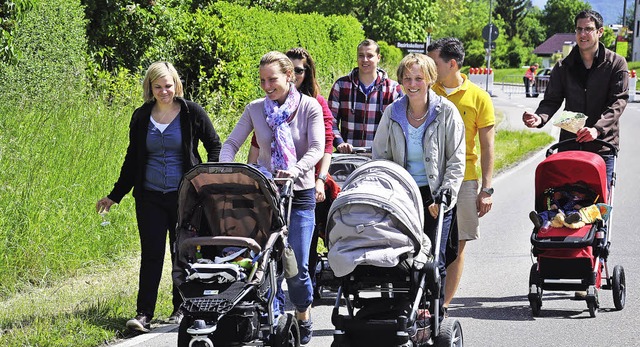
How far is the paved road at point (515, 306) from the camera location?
773 centimetres

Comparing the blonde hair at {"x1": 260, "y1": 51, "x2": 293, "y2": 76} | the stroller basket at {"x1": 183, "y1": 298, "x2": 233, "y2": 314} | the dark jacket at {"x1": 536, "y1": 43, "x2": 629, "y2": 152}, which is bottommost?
the stroller basket at {"x1": 183, "y1": 298, "x2": 233, "y2": 314}

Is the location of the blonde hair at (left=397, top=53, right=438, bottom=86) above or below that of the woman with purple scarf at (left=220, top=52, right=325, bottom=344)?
above

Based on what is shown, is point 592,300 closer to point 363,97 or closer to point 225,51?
point 363,97

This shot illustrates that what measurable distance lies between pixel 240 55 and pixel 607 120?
1072 centimetres

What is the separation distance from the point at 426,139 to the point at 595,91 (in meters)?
2.67

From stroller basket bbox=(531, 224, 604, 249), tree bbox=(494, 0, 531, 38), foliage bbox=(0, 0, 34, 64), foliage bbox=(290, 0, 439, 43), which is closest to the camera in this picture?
stroller basket bbox=(531, 224, 604, 249)

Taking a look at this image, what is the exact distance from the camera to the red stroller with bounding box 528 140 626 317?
8273 mm

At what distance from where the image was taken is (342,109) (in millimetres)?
9453

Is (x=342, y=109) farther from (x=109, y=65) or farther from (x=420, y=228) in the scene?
(x=109, y=65)

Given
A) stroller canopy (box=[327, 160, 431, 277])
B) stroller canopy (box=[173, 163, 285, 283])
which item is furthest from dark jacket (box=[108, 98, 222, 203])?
stroller canopy (box=[327, 160, 431, 277])

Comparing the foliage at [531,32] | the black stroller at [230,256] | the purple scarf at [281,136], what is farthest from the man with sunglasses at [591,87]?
the foliage at [531,32]

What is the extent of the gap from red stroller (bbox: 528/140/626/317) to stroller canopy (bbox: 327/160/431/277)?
2.35 metres

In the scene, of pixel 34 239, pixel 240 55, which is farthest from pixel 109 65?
pixel 34 239

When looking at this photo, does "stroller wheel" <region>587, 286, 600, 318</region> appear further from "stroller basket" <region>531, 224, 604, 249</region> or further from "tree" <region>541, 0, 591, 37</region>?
"tree" <region>541, 0, 591, 37</region>
